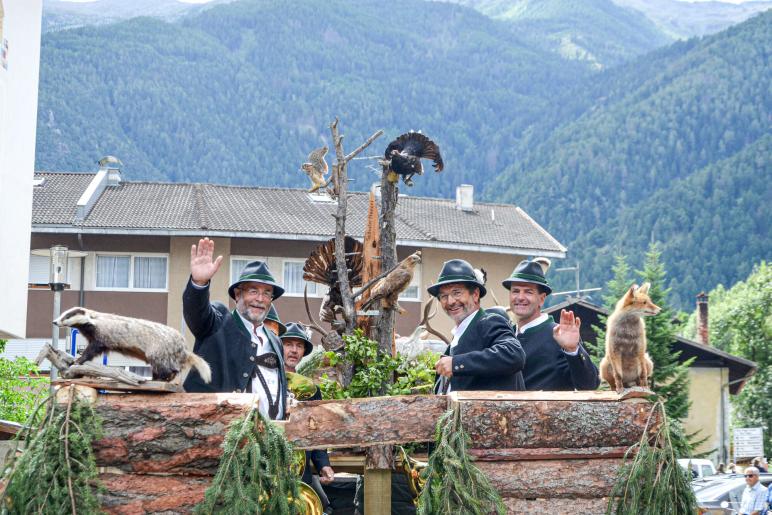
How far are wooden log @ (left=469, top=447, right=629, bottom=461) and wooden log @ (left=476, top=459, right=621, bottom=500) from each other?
2 cm

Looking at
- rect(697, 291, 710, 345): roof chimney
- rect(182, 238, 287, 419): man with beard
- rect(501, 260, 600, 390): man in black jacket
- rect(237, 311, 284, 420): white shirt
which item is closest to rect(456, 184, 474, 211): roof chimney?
rect(697, 291, 710, 345): roof chimney

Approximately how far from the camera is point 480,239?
127ft

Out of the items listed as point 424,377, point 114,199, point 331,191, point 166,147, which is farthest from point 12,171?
point 166,147

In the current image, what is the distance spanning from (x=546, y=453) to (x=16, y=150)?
53.4 feet

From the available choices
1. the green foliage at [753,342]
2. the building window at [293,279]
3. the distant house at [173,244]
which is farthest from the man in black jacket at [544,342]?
the green foliage at [753,342]

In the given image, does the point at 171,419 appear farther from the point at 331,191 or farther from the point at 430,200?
the point at 430,200

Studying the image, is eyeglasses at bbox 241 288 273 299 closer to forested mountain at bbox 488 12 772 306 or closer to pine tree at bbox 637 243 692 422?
pine tree at bbox 637 243 692 422

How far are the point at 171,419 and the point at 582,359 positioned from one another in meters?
2.76

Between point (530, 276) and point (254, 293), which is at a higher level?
point (530, 276)

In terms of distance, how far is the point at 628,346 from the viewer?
20.1 feet

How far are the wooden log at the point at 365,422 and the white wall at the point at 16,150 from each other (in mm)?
14880

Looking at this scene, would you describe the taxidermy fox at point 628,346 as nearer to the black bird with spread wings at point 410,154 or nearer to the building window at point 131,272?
the black bird with spread wings at point 410,154

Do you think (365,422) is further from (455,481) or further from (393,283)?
(393,283)

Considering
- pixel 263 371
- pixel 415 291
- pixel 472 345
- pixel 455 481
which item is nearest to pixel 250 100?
pixel 415 291
